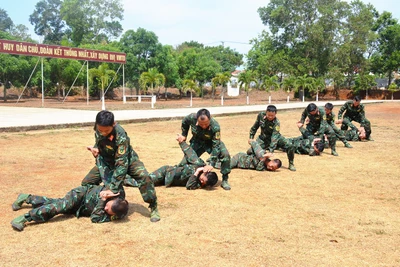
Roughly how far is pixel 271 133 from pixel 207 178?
9.28 ft

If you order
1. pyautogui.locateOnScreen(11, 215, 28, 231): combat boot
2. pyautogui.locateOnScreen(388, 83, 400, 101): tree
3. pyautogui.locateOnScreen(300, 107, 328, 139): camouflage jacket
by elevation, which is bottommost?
pyautogui.locateOnScreen(11, 215, 28, 231): combat boot

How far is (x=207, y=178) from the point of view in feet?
21.5

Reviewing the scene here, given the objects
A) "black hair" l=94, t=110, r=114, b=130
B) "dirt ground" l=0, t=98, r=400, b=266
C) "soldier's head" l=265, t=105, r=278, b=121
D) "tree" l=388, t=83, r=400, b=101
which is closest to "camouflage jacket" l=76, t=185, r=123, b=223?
"dirt ground" l=0, t=98, r=400, b=266

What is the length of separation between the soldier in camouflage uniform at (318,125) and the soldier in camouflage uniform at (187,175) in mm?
4701

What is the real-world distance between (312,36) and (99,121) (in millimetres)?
51521

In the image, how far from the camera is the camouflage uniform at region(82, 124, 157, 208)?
16.0 ft

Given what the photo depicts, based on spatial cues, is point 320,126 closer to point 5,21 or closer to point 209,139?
point 209,139

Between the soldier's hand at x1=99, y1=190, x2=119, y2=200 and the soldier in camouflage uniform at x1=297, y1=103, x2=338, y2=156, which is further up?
the soldier in camouflage uniform at x1=297, y1=103, x2=338, y2=156

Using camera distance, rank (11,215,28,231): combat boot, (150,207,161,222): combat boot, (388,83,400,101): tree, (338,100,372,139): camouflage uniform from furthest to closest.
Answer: (388,83,400,101): tree → (338,100,372,139): camouflage uniform → (150,207,161,222): combat boot → (11,215,28,231): combat boot

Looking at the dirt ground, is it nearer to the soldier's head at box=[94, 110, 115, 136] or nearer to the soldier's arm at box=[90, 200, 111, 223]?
the soldier's arm at box=[90, 200, 111, 223]

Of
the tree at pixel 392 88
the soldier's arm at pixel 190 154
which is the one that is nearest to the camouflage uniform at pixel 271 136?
the soldier's arm at pixel 190 154

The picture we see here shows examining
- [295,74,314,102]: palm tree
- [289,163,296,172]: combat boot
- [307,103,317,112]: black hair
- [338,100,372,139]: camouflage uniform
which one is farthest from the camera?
[295,74,314,102]: palm tree

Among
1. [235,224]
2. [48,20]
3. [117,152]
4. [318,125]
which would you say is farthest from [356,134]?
[48,20]

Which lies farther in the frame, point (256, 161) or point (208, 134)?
point (256, 161)
